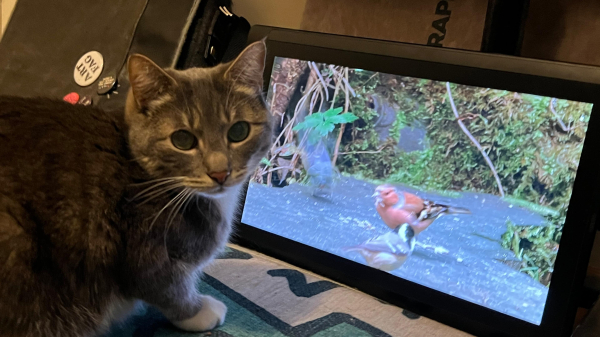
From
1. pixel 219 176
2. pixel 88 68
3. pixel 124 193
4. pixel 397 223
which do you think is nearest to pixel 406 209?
pixel 397 223

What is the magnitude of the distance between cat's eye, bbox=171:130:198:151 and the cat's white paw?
0.27 meters

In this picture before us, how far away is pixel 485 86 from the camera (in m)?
0.76

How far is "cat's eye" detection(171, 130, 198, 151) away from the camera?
687 mm

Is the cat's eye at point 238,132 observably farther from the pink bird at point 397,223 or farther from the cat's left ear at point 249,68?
the pink bird at point 397,223

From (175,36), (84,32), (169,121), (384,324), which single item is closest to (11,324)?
(169,121)

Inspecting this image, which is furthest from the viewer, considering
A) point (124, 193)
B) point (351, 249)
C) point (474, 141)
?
point (351, 249)

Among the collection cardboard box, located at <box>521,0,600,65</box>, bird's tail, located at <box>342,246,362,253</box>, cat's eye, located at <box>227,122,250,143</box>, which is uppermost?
cardboard box, located at <box>521,0,600,65</box>

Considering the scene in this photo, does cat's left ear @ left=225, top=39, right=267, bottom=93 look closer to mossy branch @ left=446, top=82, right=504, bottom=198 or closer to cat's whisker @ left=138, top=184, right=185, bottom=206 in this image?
cat's whisker @ left=138, top=184, right=185, bottom=206

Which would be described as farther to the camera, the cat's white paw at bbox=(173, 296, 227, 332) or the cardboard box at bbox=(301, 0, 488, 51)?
the cardboard box at bbox=(301, 0, 488, 51)

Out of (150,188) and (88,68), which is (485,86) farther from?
(88,68)

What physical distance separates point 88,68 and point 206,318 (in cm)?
78

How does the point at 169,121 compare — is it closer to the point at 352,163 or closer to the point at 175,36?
the point at 352,163

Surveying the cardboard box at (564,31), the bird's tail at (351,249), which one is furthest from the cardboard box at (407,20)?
the bird's tail at (351,249)

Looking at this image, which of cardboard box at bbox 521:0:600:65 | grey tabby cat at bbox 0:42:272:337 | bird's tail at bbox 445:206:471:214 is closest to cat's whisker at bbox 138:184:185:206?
grey tabby cat at bbox 0:42:272:337
